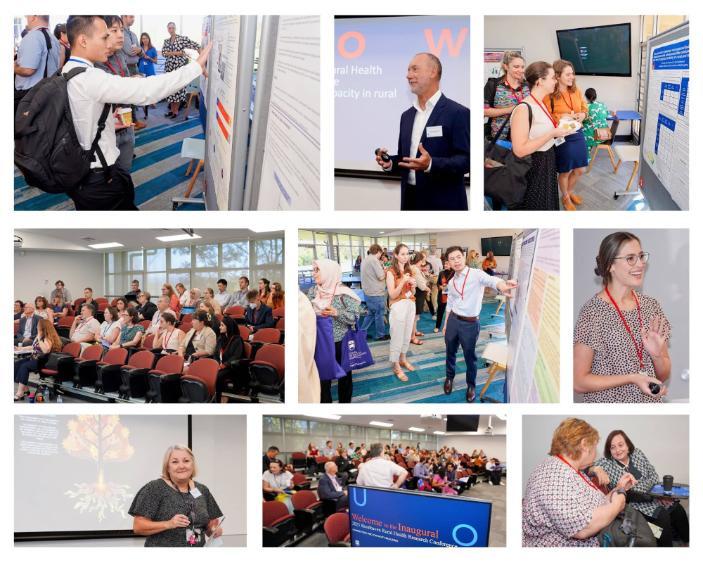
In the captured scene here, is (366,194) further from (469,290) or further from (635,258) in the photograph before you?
(635,258)

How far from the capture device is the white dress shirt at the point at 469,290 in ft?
11.3

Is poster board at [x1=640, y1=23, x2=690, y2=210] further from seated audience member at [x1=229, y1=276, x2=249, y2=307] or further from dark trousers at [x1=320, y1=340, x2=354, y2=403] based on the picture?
seated audience member at [x1=229, y1=276, x2=249, y2=307]

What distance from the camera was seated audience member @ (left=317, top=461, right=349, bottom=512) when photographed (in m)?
3.54

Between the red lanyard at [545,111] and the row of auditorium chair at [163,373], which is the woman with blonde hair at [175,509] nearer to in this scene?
the row of auditorium chair at [163,373]

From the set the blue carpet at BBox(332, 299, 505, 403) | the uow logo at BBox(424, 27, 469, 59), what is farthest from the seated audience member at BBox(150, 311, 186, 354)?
the uow logo at BBox(424, 27, 469, 59)

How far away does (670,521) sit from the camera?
3.50m

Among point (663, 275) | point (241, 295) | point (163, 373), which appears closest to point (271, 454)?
point (163, 373)

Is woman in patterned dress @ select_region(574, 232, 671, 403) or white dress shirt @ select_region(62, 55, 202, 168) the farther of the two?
woman in patterned dress @ select_region(574, 232, 671, 403)

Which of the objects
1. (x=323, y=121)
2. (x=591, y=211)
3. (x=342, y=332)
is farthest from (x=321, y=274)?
(x=591, y=211)

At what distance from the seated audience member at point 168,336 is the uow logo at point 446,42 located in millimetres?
1570

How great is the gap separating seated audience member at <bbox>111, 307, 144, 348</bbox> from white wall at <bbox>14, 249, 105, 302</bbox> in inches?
5.9

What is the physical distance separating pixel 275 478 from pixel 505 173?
5.37 feet

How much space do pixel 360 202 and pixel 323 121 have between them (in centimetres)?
37

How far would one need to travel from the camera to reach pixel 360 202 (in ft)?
11.4
